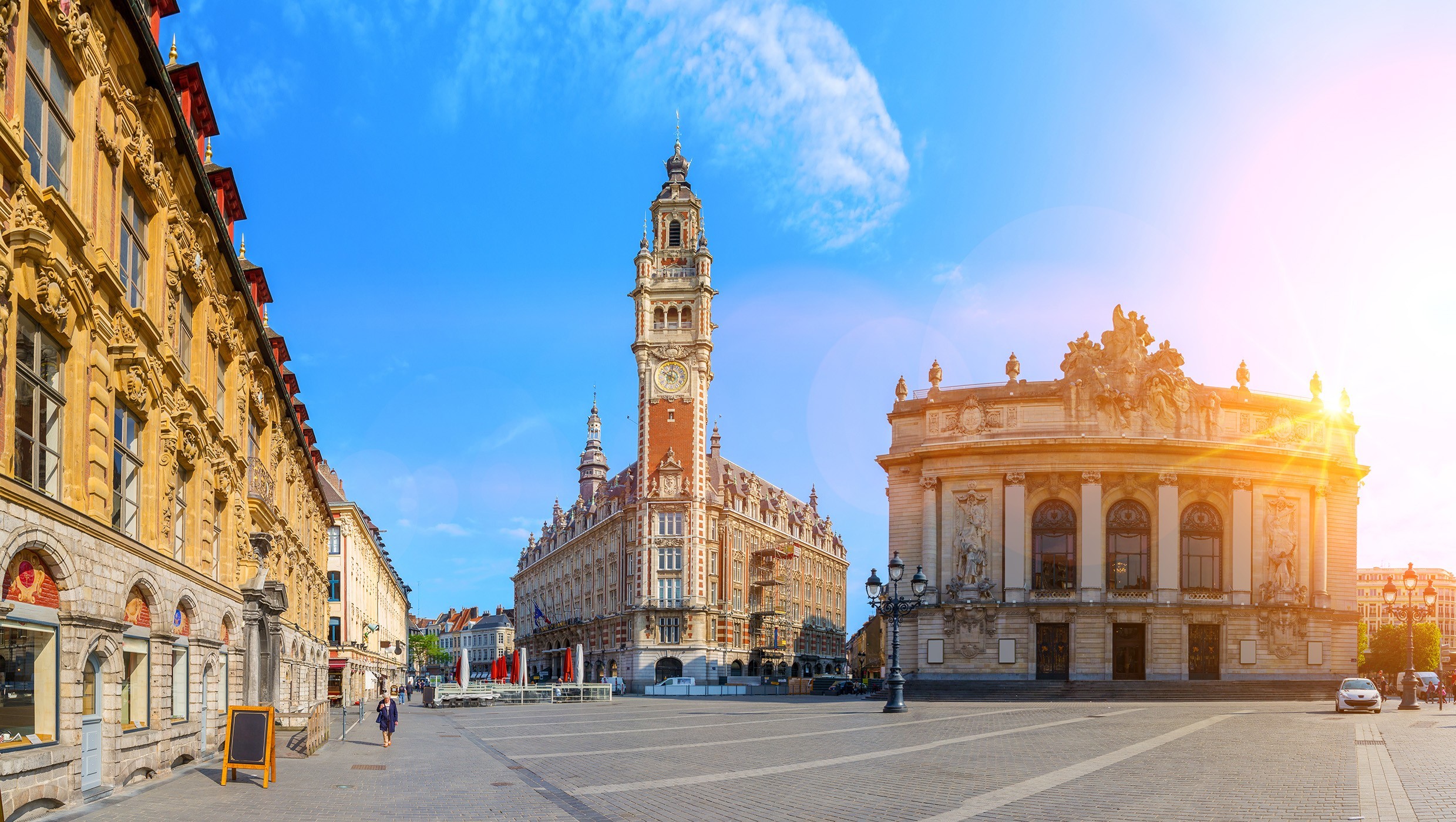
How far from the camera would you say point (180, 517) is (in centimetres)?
2344

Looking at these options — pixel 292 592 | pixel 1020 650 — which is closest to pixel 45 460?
pixel 292 592

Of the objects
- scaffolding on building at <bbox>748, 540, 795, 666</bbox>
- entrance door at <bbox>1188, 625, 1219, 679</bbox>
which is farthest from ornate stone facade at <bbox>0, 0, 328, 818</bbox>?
scaffolding on building at <bbox>748, 540, 795, 666</bbox>

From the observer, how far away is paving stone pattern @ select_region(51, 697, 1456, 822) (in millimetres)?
15977

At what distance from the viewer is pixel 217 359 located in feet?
90.4

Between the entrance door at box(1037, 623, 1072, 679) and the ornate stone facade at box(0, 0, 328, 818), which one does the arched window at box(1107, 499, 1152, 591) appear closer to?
the entrance door at box(1037, 623, 1072, 679)

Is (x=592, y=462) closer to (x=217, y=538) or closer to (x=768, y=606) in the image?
(x=768, y=606)

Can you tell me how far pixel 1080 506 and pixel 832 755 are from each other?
46.2 metres

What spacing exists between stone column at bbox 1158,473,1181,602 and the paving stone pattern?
28.4 metres

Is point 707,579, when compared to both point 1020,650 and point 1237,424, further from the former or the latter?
point 1237,424

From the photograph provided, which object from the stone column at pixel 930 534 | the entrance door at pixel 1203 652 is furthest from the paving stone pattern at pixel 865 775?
the stone column at pixel 930 534

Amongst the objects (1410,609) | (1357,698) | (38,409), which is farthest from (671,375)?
(38,409)

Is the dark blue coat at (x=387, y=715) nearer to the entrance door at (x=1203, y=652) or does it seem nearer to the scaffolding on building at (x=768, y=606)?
the entrance door at (x=1203, y=652)

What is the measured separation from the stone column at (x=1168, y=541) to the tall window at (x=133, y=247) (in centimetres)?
5924

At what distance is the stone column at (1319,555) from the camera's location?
67.9 metres
